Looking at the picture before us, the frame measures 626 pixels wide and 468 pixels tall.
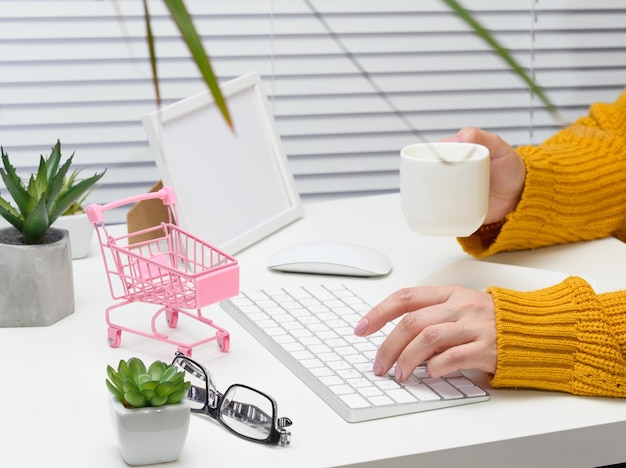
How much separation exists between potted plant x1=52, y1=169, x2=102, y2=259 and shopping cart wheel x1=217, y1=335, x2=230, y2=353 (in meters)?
0.36

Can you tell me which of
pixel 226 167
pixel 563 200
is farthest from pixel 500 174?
pixel 226 167

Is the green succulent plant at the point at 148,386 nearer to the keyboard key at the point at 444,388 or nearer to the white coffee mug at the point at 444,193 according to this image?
the keyboard key at the point at 444,388

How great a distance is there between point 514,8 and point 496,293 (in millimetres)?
1331

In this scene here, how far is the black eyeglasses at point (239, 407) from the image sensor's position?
0.74m

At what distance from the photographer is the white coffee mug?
1.07m

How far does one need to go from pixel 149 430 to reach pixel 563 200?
2.61 ft

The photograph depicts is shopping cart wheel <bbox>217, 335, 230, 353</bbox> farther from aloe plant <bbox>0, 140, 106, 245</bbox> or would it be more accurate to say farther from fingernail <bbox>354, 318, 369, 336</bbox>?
aloe plant <bbox>0, 140, 106, 245</bbox>

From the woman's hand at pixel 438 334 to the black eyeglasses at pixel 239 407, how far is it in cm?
15

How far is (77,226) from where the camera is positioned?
3.94 ft

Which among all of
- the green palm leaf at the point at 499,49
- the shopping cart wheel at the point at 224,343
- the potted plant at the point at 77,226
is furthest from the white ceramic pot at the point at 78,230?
the green palm leaf at the point at 499,49

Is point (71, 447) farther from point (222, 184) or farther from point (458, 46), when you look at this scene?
point (458, 46)

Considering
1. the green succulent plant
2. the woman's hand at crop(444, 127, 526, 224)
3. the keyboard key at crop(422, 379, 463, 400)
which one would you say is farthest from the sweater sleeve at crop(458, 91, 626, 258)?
the green succulent plant

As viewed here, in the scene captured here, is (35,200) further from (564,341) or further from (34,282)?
(564,341)

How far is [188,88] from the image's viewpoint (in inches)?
74.8
